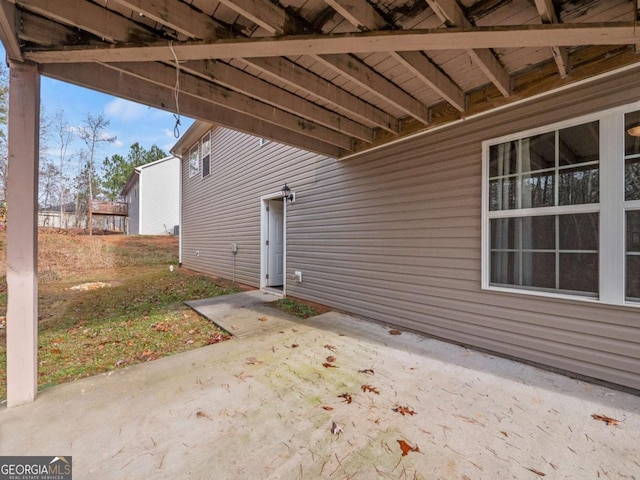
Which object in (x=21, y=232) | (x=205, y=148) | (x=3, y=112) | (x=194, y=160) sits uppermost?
(x=3, y=112)

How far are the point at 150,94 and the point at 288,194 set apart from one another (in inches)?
138

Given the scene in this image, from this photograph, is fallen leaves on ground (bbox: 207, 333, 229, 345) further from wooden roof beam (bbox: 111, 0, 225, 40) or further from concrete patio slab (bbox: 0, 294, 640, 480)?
wooden roof beam (bbox: 111, 0, 225, 40)

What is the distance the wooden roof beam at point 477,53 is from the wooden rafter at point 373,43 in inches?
3.8

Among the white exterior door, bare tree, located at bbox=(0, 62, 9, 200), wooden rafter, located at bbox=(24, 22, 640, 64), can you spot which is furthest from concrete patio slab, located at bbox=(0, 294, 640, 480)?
bare tree, located at bbox=(0, 62, 9, 200)

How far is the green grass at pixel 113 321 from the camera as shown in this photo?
3113mm

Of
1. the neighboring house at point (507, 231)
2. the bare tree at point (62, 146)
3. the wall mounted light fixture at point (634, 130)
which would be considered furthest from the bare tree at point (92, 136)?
the wall mounted light fixture at point (634, 130)

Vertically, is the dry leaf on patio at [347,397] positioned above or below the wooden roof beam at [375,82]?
below

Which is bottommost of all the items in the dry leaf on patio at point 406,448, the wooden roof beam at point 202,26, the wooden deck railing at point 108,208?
the dry leaf on patio at point 406,448

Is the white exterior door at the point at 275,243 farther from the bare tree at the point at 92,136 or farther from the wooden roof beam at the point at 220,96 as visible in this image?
the bare tree at the point at 92,136

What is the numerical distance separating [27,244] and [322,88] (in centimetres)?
299

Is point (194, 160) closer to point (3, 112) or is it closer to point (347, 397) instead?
point (3, 112)

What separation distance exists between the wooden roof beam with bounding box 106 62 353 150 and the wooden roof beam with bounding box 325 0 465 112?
5.36 feet

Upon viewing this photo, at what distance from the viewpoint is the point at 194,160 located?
442 inches

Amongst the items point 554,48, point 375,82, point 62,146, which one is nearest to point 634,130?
point 554,48
